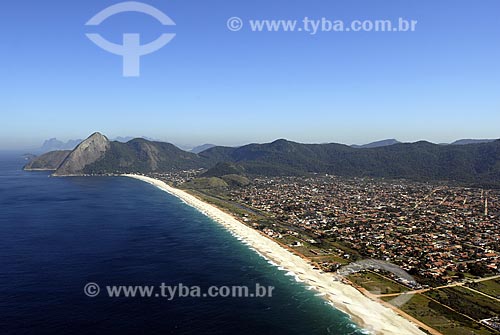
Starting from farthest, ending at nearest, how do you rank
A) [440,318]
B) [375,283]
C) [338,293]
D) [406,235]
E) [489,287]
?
1. [406,235]
2. [375,283]
3. [489,287]
4. [338,293]
5. [440,318]

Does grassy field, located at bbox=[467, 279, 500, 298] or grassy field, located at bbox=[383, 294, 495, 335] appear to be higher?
grassy field, located at bbox=[467, 279, 500, 298]

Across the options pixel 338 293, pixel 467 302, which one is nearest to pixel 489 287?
pixel 467 302

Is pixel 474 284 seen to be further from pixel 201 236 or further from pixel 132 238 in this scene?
pixel 132 238

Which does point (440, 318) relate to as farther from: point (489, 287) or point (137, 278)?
point (137, 278)

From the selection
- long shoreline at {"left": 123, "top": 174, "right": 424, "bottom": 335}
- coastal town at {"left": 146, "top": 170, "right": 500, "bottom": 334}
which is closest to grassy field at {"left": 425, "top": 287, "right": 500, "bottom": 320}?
coastal town at {"left": 146, "top": 170, "right": 500, "bottom": 334}

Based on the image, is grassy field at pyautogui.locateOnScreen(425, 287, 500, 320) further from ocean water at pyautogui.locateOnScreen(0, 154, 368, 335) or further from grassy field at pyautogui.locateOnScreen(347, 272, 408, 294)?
ocean water at pyautogui.locateOnScreen(0, 154, 368, 335)

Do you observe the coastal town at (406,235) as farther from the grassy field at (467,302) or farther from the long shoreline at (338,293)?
the long shoreline at (338,293)
